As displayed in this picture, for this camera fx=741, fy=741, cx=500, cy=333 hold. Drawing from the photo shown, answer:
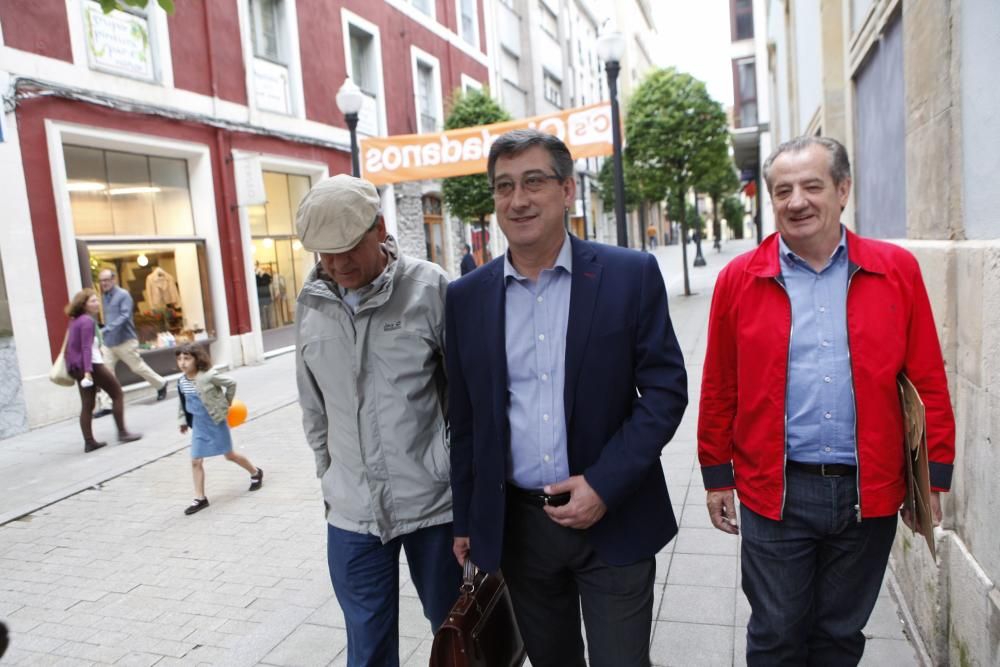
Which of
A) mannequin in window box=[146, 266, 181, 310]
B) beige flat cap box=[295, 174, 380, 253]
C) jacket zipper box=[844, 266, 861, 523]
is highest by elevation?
beige flat cap box=[295, 174, 380, 253]

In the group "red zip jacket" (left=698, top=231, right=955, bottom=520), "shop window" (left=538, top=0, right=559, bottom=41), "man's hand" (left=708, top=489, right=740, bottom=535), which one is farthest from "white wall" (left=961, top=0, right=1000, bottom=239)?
"shop window" (left=538, top=0, right=559, bottom=41)

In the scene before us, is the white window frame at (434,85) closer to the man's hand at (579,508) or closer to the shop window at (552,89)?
the shop window at (552,89)

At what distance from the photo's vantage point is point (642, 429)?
6.77 feet

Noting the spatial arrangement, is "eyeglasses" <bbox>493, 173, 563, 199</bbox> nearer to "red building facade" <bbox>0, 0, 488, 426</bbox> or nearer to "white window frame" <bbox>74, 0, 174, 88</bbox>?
"red building facade" <bbox>0, 0, 488, 426</bbox>

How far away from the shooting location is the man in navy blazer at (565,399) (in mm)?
2092

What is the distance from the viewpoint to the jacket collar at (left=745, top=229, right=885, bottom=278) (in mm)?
2221

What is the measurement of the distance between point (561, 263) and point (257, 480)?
15.9 ft

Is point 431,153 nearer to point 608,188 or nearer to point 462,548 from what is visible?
point 462,548

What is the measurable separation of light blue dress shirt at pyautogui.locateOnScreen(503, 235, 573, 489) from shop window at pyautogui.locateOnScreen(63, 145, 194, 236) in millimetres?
9637

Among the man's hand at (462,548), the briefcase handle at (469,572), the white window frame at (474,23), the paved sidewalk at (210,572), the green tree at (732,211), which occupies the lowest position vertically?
the paved sidewalk at (210,572)

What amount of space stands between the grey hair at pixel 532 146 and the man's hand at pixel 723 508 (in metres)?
1.21

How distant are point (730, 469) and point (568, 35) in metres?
39.6

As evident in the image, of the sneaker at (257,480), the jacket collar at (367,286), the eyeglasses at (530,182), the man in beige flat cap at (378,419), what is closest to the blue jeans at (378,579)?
the man in beige flat cap at (378,419)

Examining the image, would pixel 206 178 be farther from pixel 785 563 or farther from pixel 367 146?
pixel 785 563
